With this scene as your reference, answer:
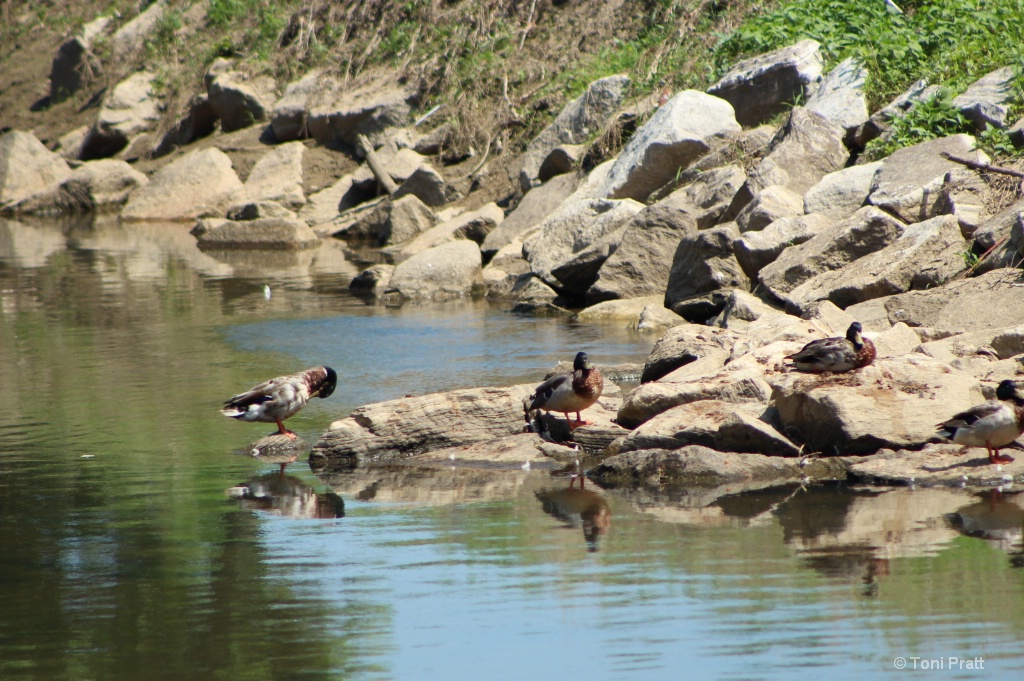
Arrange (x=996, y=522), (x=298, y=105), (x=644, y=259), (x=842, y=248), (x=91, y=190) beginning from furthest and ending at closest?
(x=91, y=190) → (x=298, y=105) → (x=644, y=259) → (x=842, y=248) → (x=996, y=522)

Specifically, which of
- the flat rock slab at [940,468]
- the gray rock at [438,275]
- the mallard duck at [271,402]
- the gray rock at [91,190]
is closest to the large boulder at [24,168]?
the gray rock at [91,190]

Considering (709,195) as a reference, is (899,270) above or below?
below

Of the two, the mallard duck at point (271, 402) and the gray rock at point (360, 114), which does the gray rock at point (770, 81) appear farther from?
the mallard duck at point (271, 402)

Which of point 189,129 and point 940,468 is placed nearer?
point 940,468

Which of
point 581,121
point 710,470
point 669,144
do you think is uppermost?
point 581,121

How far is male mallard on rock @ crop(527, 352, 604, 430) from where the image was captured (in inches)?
305

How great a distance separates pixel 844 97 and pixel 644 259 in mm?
3744

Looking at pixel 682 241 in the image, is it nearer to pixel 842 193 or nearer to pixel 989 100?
pixel 842 193

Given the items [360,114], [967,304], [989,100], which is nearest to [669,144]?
[989,100]

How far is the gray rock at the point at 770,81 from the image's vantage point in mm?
16781

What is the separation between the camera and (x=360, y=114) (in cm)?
2612

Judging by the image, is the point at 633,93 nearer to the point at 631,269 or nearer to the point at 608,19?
the point at 608,19

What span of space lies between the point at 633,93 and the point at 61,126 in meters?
21.8

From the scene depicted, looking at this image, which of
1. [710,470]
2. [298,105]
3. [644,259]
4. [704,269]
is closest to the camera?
[710,470]
